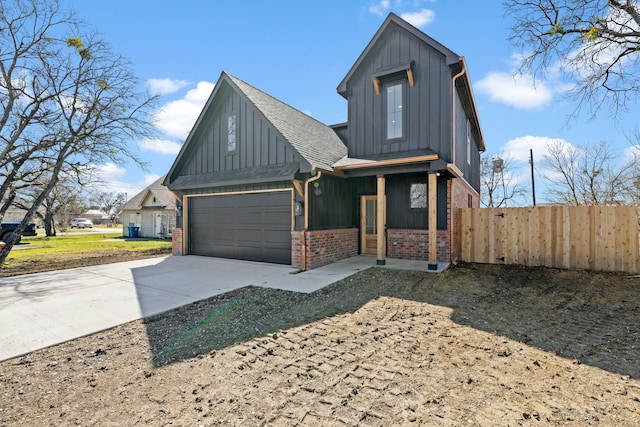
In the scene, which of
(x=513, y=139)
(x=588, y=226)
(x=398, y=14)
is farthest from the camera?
(x=513, y=139)

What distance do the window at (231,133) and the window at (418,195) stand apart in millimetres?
6166

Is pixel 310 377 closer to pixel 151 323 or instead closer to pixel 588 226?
pixel 151 323

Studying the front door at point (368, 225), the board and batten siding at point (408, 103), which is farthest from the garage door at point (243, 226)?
the board and batten siding at point (408, 103)

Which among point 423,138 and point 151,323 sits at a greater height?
point 423,138

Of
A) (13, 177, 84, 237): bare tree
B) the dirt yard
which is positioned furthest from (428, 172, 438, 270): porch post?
(13, 177, 84, 237): bare tree

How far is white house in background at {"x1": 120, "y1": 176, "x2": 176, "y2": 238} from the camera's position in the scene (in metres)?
23.9

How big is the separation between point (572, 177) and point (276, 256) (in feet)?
67.4

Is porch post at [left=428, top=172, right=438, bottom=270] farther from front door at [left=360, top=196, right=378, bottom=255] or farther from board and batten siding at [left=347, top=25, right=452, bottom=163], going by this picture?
front door at [left=360, top=196, right=378, bottom=255]

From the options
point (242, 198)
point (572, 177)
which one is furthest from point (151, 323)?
point (572, 177)

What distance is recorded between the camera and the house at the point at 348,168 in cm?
884

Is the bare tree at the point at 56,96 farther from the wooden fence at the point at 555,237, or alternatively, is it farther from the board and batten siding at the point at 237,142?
the wooden fence at the point at 555,237

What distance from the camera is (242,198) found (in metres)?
10.4

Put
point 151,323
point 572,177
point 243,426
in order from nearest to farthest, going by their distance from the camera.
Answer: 1. point 243,426
2. point 151,323
3. point 572,177

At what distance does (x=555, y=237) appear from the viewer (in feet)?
27.9
